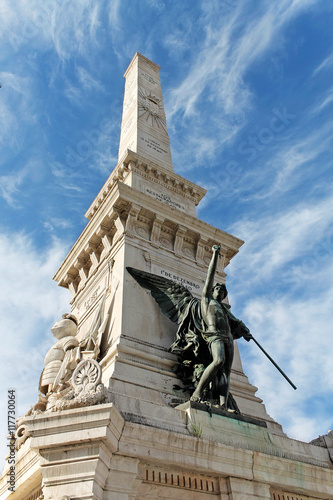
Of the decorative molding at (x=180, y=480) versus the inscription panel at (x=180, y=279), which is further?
the inscription panel at (x=180, y=279)

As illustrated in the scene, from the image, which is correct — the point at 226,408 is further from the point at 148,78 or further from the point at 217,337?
the point at 148,78

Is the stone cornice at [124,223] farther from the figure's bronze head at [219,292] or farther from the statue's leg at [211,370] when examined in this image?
the statue's leg at [211,370]

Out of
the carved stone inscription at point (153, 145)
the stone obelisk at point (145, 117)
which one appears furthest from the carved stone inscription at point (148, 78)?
the carved stone inscription at point (153, 145)

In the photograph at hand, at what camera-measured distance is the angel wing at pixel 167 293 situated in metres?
11.9

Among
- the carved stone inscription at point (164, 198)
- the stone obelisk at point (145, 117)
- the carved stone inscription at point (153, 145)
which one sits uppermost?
the stone obelisk at point (145, 117)

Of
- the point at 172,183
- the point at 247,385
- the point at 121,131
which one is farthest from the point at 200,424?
the point at 121,131

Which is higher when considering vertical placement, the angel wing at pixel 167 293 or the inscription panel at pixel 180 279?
the inscription panel at pixel 180 279

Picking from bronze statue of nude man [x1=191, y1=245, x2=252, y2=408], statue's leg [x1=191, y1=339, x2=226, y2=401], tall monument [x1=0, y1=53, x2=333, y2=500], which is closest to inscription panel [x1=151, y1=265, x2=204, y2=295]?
tall monument [x1=0, y1=53, x2=333, y2=500]

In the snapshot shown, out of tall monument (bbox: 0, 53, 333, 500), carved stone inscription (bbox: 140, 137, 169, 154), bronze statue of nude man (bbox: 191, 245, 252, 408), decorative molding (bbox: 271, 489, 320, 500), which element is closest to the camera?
tall monument (bbox: 0, 53, 333, 500)

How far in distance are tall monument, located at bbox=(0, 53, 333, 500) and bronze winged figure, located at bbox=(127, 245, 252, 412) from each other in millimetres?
344

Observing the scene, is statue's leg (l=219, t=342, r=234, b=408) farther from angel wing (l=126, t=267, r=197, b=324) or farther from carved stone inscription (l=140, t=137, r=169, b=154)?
carved stone inscription (l=140, t=137, r=169, b=154)

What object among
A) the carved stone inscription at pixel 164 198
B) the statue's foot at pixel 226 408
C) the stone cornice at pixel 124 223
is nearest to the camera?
the statue's foot at pixel 226 408

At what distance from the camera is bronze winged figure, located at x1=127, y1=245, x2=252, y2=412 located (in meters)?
10.1

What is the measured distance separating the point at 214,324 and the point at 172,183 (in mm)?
7988
